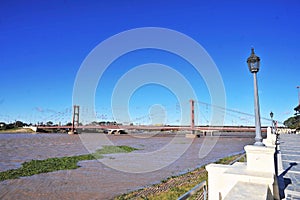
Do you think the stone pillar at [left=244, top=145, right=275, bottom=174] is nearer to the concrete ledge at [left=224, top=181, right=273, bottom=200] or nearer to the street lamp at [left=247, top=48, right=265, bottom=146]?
the concrete ledge at [left=224, top=181, right=273, bottom=200]

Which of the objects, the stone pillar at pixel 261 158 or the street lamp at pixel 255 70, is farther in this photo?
the street lamp at pixel 255 70

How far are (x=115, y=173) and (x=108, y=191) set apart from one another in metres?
2.93

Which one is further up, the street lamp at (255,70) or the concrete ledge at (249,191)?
the street lamp at (255,70)

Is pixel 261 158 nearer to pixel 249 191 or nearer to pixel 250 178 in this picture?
pixel 250 178

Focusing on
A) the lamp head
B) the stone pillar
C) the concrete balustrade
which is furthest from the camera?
the lamp head

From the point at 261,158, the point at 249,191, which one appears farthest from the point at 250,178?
the point at 261,158

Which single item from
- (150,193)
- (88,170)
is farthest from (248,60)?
(88,170)

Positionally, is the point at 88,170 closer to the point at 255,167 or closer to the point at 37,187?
the point at 37,187

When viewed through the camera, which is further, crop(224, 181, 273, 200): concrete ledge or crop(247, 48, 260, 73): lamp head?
crop(247, 48, 260, 73): lamp head

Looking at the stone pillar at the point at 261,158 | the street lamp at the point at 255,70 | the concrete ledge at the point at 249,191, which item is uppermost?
the street lamp at the point at 255,70

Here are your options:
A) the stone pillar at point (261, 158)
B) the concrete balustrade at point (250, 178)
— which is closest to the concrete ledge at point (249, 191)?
the concrete balustrade at point (250, 178)

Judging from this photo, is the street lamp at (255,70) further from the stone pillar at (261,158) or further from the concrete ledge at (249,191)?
the concrete ledge at (249,191)

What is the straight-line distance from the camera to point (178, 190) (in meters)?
6.68

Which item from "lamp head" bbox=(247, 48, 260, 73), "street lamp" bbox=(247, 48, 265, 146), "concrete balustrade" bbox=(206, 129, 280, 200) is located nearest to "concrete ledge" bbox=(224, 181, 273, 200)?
"concrete balustrade" bbox=(206, 129, 280, 200)
